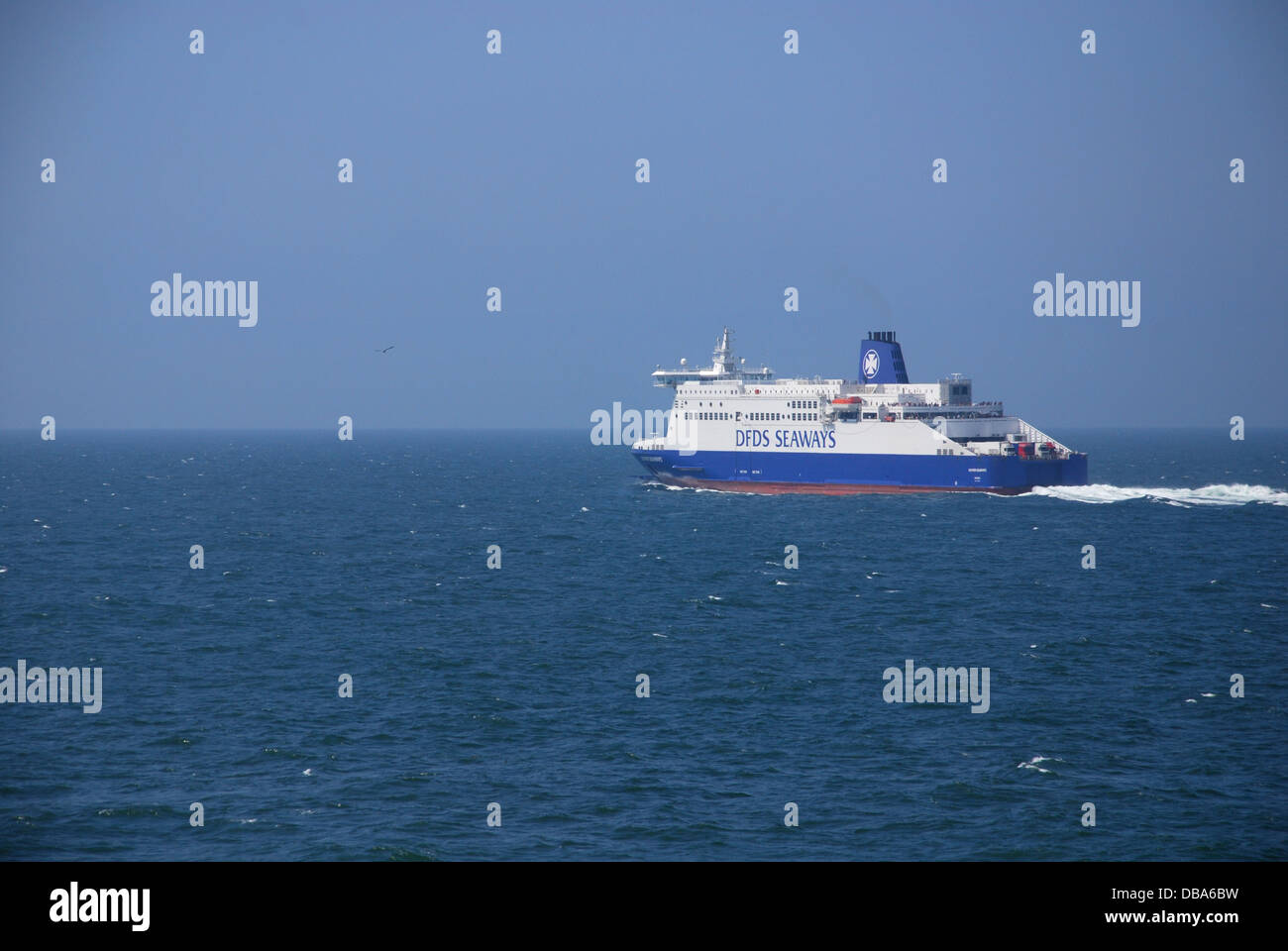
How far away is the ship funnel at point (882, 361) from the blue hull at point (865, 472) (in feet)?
28.8

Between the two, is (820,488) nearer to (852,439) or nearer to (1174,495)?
(852,439)

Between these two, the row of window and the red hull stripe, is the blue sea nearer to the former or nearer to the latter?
the red hull stripe

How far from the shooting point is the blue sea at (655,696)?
19719mm

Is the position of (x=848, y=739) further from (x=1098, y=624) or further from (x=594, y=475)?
(x=594, y=475)

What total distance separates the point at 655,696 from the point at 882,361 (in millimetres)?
62072

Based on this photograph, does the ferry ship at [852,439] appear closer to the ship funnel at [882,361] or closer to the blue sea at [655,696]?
the ship funnel at [882,361]

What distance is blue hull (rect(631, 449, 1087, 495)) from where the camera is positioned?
7712 centimetres

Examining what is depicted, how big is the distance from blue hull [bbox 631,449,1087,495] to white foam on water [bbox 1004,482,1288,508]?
870mm

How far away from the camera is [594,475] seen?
130125mm

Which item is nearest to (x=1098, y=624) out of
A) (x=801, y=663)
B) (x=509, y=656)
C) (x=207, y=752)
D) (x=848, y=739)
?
(x=801, y=663)

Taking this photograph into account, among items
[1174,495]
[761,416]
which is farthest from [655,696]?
[1174,495]

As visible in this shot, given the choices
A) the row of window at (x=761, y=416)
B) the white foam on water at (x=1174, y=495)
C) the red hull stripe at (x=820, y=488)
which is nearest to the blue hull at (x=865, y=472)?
the red hull stripe at (x=820, y=488)
